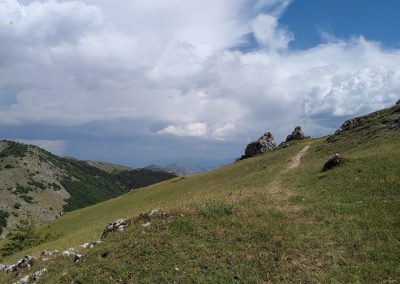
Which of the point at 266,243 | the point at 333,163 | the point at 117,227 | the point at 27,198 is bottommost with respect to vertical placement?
the point at 266,243

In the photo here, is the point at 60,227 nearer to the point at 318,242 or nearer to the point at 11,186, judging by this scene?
the point at 318,242

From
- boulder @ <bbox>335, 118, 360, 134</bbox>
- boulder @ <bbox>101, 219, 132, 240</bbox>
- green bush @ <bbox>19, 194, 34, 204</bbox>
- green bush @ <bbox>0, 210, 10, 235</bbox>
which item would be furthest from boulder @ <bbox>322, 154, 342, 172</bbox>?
green bush @ <bbox>19, 194, 34, 204</bbox>

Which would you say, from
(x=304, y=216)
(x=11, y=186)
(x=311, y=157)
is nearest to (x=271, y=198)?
(x=304, y=216)

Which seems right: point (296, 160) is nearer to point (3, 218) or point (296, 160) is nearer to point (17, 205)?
point (3, 218)

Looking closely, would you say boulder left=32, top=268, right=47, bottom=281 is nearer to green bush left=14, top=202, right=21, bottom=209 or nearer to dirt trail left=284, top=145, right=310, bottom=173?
dirt trail left=284, top=145, right=310, bottom=173

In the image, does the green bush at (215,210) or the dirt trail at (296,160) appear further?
the dirt trail at (296,160)

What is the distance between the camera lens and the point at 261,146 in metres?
97.9

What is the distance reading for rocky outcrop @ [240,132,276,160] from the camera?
97.6m

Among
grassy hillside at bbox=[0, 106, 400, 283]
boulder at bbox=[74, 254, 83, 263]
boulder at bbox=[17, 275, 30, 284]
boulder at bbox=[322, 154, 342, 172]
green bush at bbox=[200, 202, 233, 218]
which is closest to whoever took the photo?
grassy hillside at bbox=[0, 106, 400, 283]

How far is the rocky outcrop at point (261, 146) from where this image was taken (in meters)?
97.6

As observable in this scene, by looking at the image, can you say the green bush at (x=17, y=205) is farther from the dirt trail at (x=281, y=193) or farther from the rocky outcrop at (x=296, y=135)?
the dirt trail at (x=281, y=193)

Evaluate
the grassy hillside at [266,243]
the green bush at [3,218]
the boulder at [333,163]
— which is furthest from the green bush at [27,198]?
the grassy hillside at [266,243]

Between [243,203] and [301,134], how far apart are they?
6907 cm

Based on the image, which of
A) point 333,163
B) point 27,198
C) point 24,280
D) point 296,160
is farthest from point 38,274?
point 27,198
